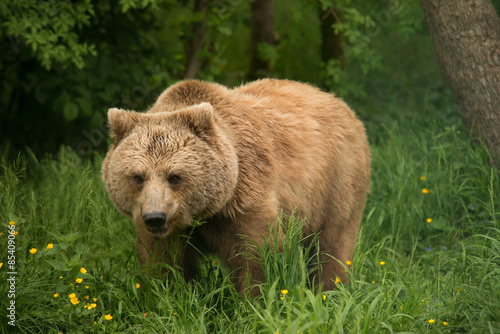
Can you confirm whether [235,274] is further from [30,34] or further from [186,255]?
[30,34]

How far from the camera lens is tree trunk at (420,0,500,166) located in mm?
4887

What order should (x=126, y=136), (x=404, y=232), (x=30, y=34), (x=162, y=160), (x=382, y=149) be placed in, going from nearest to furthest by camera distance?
(x=162, y=160), (x=126, y=136), (x=404, y=232), (x=30, y=34), (x=382, y=149)

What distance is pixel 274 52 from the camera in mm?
7879

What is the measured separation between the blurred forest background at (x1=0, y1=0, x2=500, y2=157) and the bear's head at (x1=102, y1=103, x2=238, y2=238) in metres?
2.51

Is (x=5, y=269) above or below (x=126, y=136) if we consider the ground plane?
below

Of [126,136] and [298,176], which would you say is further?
[298,176]

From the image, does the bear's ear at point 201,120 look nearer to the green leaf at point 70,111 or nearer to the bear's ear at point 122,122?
the bear's ear at point 122,122

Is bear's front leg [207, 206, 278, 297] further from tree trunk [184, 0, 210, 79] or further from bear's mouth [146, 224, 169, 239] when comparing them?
tree trunk [184, 0, 210, 79]

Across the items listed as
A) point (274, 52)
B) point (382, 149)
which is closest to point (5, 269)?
point (382, 149)

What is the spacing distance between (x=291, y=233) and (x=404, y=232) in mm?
2072

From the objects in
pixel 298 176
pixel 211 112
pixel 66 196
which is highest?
pixel 211 112

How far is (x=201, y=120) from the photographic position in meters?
3.39

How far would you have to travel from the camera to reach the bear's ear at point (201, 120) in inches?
133

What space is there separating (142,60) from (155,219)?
4286 millimetres
